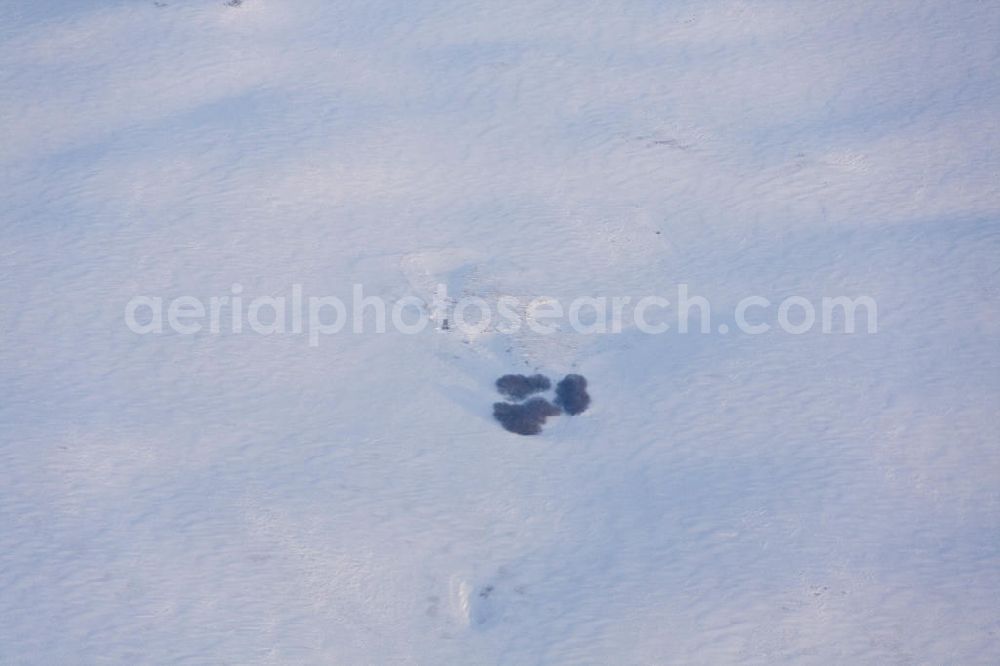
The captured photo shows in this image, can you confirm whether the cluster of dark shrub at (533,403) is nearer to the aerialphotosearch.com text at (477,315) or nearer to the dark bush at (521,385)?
the dark bush at (521,385)

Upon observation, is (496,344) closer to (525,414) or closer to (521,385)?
(521,385)

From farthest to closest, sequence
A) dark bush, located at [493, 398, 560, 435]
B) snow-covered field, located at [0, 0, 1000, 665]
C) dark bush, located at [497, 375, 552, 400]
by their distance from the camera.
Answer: dark bush, located at [497, 375, 552, 400] → dark bush, located at [493, 398, 560, 435] → snow-covered field, located at [0, 0, 1000, 665]

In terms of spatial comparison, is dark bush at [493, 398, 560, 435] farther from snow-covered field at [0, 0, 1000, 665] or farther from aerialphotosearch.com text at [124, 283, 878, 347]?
aerialphotosearch.com text at [124, 283, 878, 347]

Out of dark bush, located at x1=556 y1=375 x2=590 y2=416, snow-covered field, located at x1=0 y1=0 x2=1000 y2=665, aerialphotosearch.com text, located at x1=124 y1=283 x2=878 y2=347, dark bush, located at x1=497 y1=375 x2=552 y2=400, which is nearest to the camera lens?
snow-covered field, located at x1=0 y1=0 x2=1000 y2=665

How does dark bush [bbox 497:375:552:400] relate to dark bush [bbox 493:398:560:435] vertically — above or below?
above

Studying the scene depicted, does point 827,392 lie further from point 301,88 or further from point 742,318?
point 301,88

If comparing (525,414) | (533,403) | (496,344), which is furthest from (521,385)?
(496,344)

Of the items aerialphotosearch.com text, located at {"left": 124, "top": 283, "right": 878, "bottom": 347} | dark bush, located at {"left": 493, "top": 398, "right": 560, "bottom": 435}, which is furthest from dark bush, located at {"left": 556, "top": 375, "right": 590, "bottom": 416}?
aerialphotosearch.com text, located at {"left": 124, "top": 283, "right": 878, "bottom": 347}
